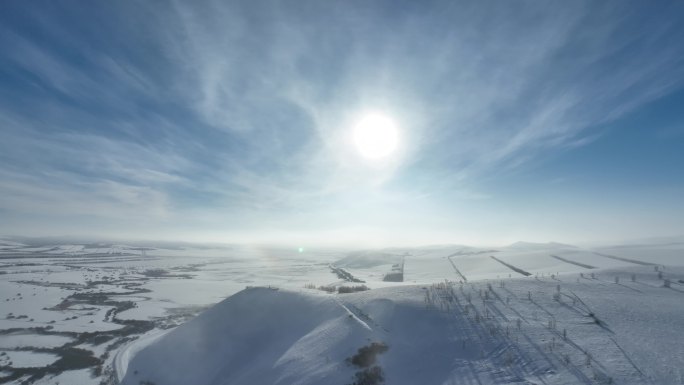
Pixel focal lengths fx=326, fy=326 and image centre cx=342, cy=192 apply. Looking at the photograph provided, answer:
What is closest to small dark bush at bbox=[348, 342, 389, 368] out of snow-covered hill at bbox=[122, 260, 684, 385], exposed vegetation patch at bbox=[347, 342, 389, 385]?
exposed vegetation patch at bbox=[347, 342, 389, 385]

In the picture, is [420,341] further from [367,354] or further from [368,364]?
[368,364]

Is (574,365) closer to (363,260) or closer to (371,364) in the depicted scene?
(371,364)

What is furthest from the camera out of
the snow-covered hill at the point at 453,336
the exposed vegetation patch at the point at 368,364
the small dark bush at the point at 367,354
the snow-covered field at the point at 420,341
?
the small dark bush at the point at 367,354

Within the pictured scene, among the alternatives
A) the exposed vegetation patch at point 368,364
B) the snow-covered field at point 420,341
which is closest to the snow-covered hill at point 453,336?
the snow-covered field at point 420,341

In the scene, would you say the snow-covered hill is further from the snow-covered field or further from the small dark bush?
the small dark bush

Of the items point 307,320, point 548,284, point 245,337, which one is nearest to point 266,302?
point 245,337

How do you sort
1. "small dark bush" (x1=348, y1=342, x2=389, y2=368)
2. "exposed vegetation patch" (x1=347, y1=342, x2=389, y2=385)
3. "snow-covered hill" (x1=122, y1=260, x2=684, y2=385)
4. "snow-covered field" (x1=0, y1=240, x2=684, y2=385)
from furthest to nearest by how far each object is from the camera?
"small dark bush" (x1=348, y1=342, x2=389, y2=368) → "exposed vegetation patch" (x1=347, y1=342, x2=389, y2=385) → "snow-covered field" (x1=0, y1=240, x2=684, y2=385) → "snow-covered hill" (x1=122, y1=260, x2=684, y2=385)

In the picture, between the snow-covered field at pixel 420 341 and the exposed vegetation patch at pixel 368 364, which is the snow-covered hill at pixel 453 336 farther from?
the exposed vegetation patch at pixel 368 364

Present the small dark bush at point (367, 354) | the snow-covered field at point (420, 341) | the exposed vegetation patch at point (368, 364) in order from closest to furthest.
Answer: the snow-covered field at point (420, 341) → the exposed vegetation patch at point (368, 364) → the small dark bush at point (367, 354)

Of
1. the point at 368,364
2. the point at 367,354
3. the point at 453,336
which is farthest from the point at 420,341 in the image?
the point at 368,364

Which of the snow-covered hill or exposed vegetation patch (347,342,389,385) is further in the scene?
exposed vegetation patch (347,342,389,385)

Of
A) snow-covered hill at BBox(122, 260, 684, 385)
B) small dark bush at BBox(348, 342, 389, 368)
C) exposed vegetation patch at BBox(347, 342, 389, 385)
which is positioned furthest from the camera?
small dark bush at BBox(348, 342, 389, 368)
